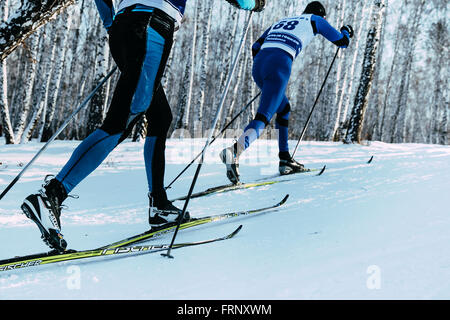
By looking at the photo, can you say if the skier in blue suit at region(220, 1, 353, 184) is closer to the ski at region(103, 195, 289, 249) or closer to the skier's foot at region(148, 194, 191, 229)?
the ski at region(103, 195, 289, 249)

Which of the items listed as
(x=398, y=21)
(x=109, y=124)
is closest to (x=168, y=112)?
(x=109, y=124)

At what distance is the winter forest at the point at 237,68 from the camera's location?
7852 millimetres

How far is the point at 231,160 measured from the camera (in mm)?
3453

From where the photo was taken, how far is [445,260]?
1479mm

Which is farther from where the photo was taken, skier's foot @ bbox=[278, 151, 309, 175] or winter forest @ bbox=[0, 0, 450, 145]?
winter forest @ bbox=[0, 0, 450, 145]

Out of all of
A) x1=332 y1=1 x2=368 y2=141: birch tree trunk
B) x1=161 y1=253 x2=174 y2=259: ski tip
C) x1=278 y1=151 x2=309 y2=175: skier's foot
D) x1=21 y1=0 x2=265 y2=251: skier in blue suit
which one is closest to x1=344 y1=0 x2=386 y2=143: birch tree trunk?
x1=332 y1=1 x2=368 y2=141: birch tree trunk

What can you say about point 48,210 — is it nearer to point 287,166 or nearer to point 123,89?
point 123,89

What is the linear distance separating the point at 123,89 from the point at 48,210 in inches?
29.0

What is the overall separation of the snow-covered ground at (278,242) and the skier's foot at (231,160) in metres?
0.20

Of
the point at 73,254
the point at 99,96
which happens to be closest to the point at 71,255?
the point at 73,254

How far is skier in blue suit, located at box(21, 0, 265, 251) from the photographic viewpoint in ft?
5.82

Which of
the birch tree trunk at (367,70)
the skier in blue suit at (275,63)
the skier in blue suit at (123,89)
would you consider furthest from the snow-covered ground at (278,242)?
the birch tree trunk at (367,70)

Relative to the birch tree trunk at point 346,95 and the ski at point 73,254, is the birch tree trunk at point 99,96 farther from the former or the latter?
the ski at point 73,254
